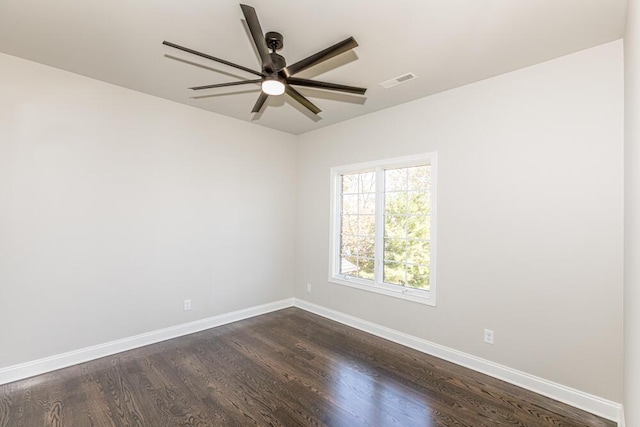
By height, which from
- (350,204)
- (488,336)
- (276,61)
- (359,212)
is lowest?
(488,336)

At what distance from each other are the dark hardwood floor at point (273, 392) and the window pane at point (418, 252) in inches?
40.1

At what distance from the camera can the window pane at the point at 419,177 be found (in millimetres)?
3439

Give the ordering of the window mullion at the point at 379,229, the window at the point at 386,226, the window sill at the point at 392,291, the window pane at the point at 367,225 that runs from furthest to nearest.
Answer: the window pane at the point at 367,225
the window mullion at the point at 379,229
the window at the point at 386,226
the window sill at the point at 392,291

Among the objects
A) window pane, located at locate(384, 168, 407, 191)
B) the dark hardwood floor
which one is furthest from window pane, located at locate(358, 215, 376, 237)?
the dark hardwood floor

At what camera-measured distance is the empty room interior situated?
214cm

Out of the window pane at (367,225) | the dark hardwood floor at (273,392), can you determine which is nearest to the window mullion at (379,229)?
the window pane at (367,225)

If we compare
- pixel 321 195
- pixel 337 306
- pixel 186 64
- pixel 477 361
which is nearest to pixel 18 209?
pixel 186 64

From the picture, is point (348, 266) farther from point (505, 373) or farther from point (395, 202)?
point (505, 373)

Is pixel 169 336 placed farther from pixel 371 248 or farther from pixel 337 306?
pixel 371 248

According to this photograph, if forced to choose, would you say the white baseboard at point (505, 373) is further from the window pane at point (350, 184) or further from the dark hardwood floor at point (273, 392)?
the window pane at point (350, 184)

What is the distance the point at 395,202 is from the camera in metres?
3.75

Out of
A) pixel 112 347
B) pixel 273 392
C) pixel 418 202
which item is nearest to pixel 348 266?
pixel 418 202

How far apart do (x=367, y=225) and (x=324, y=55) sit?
8.39ft

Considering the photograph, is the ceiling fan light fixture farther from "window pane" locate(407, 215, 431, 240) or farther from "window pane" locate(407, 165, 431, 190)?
"window pane" locate(407, 215, 431, 240)
